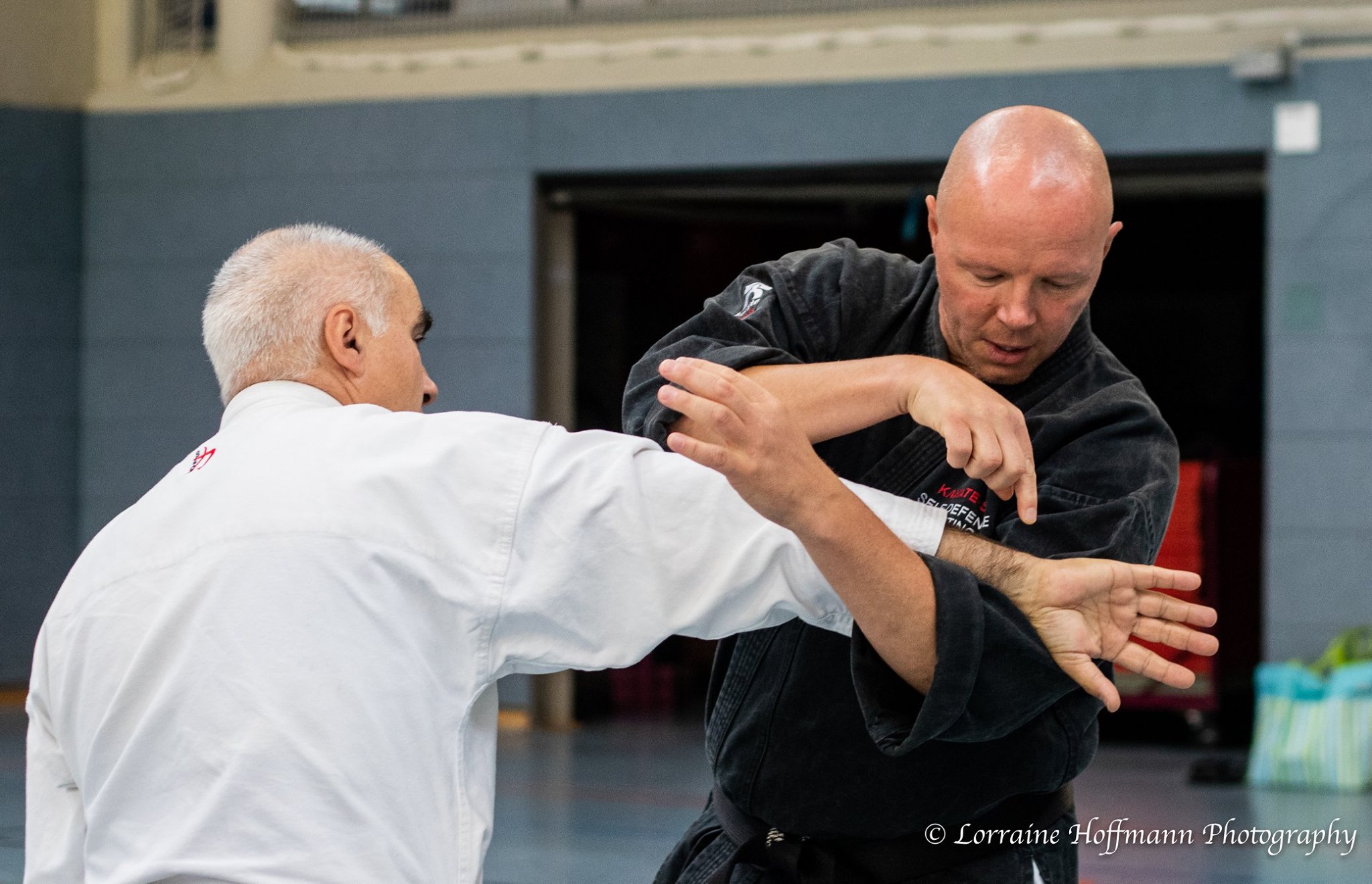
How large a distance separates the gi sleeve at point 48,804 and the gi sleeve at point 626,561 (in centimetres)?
49

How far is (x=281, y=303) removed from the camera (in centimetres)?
159

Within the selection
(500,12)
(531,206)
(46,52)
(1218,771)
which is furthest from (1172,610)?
(46,52)

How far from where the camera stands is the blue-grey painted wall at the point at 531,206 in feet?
20.9

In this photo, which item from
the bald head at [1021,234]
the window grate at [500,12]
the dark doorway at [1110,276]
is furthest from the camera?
the dark doorway at [1110,276]

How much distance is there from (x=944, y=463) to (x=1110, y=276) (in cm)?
1009

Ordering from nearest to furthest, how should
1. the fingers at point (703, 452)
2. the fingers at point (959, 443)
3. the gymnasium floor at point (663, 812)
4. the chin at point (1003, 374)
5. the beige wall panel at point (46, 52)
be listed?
the fingers at point (703, 452), the fingers at point (959, 443), the chin at point (1003, 374), the gymnasium floor at point (663, 812), the beige wall panel at point (46, 52)

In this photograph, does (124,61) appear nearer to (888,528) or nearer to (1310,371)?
(1310,371)

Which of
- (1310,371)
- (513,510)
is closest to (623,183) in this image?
(1310,371)

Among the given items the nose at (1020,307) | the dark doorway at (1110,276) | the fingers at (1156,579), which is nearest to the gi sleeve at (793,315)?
the nose at (1020,307)

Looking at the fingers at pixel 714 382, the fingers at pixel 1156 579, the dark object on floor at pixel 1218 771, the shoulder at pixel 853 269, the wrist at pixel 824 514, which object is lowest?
the dark object on floor at pixel 1218 771

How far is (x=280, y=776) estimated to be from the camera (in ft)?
4.32

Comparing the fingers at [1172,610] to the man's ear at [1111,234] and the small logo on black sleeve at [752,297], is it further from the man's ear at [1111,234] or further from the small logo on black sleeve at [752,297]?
the small logo on black sleeve at [752,297]

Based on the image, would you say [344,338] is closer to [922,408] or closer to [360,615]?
[360,615]

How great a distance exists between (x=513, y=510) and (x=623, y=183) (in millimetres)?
6251
